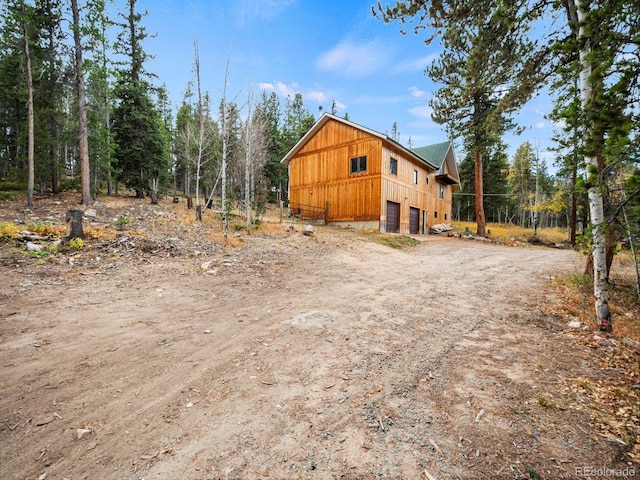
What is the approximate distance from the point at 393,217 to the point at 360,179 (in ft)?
13.3

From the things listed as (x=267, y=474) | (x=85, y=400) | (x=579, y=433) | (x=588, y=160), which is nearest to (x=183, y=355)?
(x=85, y=400)

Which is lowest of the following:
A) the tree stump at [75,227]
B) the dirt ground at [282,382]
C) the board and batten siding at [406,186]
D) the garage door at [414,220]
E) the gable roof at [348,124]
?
the dirt ground at [282,382]

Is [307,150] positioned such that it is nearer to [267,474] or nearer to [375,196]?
[375,196]

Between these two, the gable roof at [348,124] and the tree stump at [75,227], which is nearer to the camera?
the tree stump at [75,227]

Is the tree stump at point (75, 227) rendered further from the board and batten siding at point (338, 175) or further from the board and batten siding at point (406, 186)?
the board and batten siding at point (406, 186)

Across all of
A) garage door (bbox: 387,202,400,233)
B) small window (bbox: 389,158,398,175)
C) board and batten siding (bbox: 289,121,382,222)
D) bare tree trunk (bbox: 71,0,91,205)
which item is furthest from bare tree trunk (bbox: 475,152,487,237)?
bare tree trunk (bbox: 71,0,91,205)

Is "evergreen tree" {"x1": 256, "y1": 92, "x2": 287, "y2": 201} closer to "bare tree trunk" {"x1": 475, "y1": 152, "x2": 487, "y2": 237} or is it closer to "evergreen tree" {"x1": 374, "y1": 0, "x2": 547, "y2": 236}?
"bare tree trunk" {"x1": 475, "y1": 152, "x2": 487, "y2": 237}

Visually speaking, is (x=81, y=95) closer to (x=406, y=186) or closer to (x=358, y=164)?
(x=358, y=164)

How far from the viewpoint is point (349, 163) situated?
68.3ft

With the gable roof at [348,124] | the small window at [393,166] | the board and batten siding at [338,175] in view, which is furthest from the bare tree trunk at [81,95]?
the small window at [393,166]

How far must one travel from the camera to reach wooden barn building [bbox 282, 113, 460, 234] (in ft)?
64.2

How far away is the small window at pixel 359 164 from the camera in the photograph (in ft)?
65.5

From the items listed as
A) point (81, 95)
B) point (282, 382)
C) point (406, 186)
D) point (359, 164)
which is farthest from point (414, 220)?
point (81, 95)

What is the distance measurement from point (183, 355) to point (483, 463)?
353cm
